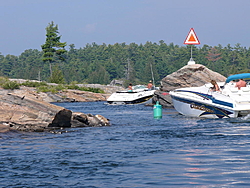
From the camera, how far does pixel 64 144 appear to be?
12.1 m

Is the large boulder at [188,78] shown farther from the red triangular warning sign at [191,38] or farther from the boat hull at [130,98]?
the boat hull at [130,98]

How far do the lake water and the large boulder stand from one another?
1699 cm

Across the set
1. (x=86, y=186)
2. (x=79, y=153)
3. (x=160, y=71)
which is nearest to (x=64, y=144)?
(x=79, y=153)

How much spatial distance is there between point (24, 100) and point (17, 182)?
28.9 feet

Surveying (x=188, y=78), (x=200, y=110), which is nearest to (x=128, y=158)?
(x=200, y=110)

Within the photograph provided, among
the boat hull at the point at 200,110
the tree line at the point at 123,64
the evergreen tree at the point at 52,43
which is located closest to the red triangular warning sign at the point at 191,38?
the boat hull at the point at 200,110

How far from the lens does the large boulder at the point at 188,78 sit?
104ft

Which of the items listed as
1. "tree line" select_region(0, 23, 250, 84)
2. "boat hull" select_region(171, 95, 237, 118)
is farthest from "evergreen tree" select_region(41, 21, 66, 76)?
"boat hull" select_region(171, 95, 237, 118)

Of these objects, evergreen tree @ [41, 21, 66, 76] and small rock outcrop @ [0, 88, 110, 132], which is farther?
evergreen tree @ [41, 21, 66, 76]

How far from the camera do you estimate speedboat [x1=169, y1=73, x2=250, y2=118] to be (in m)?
17.7

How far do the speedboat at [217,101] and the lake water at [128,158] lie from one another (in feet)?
9.71

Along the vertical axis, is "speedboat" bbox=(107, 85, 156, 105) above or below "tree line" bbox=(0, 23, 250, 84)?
below

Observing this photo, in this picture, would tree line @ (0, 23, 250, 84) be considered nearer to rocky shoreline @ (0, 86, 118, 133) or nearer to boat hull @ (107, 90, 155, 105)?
boat hull @ (107, 90, 155, 105)

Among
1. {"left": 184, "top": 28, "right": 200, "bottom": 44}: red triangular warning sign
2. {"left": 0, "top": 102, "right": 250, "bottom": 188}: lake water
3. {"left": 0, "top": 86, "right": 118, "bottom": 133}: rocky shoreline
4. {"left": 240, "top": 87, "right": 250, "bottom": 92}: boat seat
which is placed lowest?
{"left": 0, "top": 102, "right": 250, "bottom": 188}: lake water
